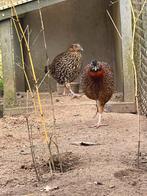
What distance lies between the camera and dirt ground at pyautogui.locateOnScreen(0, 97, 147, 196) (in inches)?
149

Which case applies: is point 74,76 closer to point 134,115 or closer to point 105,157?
point 134,115

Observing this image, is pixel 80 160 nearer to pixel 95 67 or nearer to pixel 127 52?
pixel 95 67

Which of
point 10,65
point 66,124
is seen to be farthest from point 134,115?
point 10,65

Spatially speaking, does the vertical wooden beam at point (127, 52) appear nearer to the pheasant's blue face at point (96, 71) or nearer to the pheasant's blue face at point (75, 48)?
the pheasant's blue face at point (96, 71)

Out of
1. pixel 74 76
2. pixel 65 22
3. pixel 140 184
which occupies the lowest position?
pixel 140 184

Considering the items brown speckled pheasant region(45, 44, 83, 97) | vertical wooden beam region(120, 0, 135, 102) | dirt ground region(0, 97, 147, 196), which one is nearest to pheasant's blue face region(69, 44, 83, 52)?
brown speckled pheasant region(45, 44, 83, 97)

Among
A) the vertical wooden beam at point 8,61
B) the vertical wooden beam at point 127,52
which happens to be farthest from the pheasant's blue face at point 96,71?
the vertical wooden beam at point 8,61

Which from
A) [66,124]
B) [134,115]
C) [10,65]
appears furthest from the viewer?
[10,65]

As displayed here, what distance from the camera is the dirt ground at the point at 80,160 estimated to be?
3797 millimetres

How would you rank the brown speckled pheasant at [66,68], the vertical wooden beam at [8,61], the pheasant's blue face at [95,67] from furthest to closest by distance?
the brown speckled pheasant at [66,68]
the vertical wooden beam at [8,61]
the pheasant's blue face at [95,67]

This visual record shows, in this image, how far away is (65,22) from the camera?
12.2m

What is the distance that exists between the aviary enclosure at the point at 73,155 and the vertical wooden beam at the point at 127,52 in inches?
35.8

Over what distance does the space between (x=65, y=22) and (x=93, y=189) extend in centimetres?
884

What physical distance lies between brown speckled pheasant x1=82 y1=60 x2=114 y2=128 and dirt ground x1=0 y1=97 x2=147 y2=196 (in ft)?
1.24
